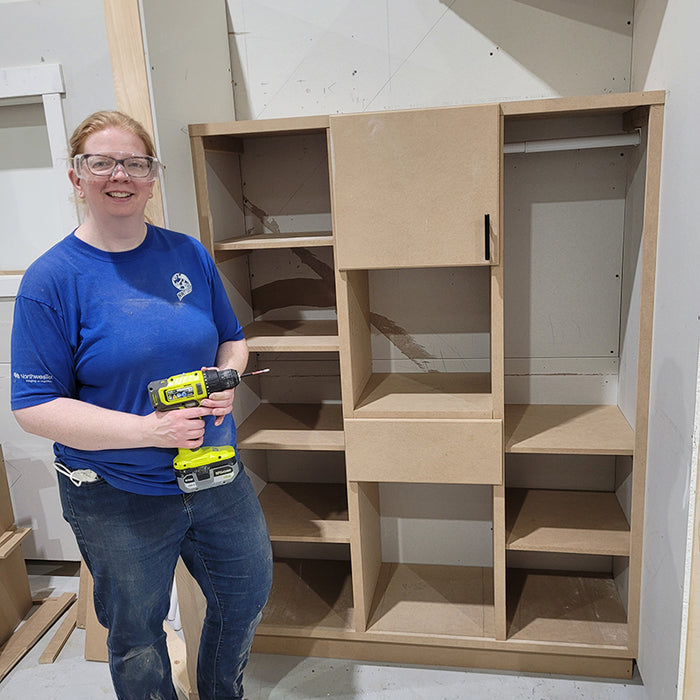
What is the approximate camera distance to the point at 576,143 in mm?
2117

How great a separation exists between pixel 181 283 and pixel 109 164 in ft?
1.05

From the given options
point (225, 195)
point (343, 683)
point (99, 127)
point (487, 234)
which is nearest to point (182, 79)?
point (225, 195)

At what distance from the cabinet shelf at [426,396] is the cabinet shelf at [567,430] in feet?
0.52

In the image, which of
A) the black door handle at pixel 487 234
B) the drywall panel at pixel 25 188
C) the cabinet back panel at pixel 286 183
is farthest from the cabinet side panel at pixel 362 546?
the drywall panel at pixel 25 188

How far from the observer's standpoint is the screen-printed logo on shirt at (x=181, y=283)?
1.62 meters

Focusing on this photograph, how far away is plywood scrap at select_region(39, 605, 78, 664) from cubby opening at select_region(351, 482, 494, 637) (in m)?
1.16

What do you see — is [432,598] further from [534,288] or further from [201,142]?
[201,142]

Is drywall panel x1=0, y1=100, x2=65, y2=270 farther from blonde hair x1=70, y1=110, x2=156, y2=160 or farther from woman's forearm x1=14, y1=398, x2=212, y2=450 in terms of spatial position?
woman's forearm x1=14, y1=398, x2=212, y2=450

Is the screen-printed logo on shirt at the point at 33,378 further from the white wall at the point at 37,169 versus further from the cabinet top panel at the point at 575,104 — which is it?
the white wall at the point at 37,169

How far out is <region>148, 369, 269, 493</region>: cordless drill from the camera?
1.49 m

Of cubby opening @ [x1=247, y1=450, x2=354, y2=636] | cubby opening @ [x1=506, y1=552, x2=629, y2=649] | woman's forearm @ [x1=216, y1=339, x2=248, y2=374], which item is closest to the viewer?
woman's forearm @ [x1=216, y1=339, x2=248, y2=374]

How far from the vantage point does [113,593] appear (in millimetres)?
1579

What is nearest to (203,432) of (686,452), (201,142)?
(201,142)

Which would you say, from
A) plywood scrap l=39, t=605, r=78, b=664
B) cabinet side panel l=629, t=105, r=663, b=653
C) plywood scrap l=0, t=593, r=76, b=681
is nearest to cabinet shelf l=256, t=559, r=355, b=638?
plywood scrap l=39, t=605, r=78, b=664
